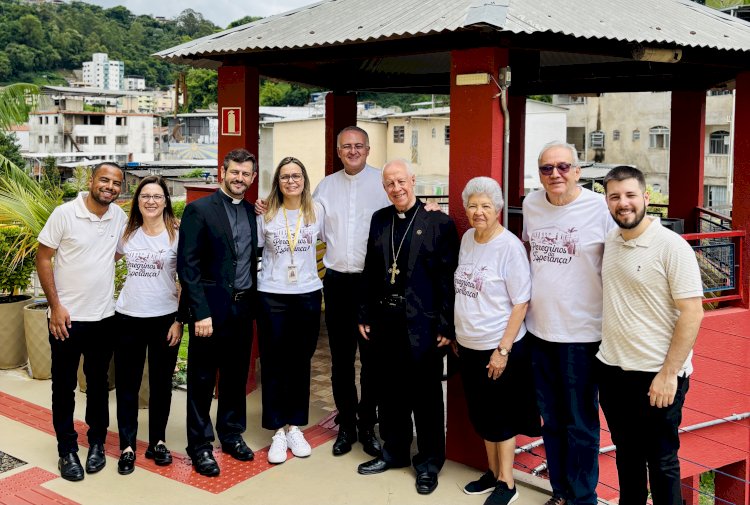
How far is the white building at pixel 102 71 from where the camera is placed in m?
115

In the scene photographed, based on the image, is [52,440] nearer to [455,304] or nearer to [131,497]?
[131,497]

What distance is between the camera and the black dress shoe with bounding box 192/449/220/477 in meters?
5.01

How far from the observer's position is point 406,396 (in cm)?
500

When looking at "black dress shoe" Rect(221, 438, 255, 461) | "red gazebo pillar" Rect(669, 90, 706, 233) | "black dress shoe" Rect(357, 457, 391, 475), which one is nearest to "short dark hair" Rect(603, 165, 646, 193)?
"black dress shoe" Rect(357, 457, 391, 475)

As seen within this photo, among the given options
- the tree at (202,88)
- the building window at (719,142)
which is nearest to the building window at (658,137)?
the building window at (719,142)

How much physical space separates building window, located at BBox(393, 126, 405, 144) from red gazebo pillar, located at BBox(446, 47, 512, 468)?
3423cm

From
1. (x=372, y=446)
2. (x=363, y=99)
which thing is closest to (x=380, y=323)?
(x=372, y=446)

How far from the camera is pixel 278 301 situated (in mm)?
5156

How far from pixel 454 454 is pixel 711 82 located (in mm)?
6297

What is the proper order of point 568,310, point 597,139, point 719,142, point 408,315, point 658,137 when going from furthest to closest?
1. point 597,139
2. point 658,137
3. point 719,142
4. point 408,315
5. point 568,310

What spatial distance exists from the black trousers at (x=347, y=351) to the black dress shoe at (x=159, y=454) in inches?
46.7

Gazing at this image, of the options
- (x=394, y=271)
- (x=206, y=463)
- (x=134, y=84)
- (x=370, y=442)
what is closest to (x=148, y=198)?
(x=394, y=271)

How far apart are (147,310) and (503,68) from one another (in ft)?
9.00

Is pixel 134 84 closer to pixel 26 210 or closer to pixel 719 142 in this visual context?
pixel 719 142
